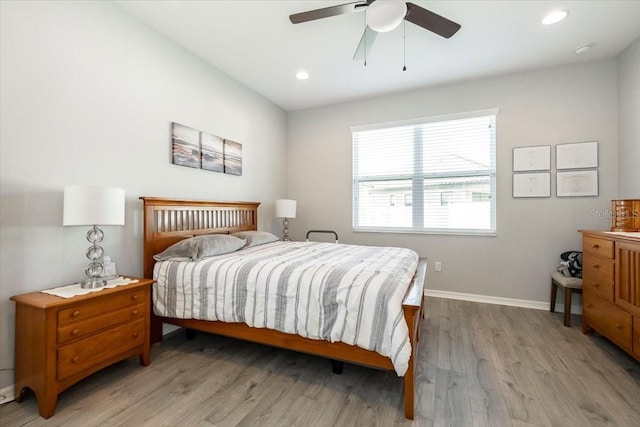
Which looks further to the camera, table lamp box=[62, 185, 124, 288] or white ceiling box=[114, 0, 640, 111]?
white ceiling box=[114, 0, 640, 111]

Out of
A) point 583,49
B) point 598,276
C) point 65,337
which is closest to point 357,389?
point 65,337

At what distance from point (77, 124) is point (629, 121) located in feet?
16.0

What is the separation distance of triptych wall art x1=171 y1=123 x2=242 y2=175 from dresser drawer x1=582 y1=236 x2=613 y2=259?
371 centimetres

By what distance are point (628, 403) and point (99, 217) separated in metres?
3.35

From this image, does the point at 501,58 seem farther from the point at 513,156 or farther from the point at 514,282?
the point at 514,282

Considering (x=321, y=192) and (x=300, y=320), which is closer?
(x=300, y=320)

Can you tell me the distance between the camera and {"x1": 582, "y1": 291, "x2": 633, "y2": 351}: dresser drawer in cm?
205

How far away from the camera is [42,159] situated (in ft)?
6.06

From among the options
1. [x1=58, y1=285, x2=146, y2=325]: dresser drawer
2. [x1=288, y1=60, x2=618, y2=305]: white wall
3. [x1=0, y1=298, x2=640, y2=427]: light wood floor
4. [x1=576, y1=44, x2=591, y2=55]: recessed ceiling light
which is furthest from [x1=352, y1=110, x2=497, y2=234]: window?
[x1=58, y1=285, x2=146, y2=325]: dresser drawer

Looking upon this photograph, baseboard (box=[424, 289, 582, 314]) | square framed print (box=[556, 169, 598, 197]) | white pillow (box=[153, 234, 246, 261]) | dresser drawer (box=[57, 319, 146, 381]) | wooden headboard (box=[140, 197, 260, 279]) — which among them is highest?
square framed print (box=[556, 169, 598, 197])

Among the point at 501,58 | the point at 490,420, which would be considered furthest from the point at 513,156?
the point at 490,420

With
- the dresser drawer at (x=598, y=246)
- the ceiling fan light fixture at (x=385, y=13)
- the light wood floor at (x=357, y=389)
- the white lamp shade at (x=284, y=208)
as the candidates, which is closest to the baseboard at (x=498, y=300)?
the light wood floor at (x=357, y=389)

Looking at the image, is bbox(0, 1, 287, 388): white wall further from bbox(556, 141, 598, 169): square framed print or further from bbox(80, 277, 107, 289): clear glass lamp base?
bbox(556, 141, 598, 169): square framed print

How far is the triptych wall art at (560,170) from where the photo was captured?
3072 mm
